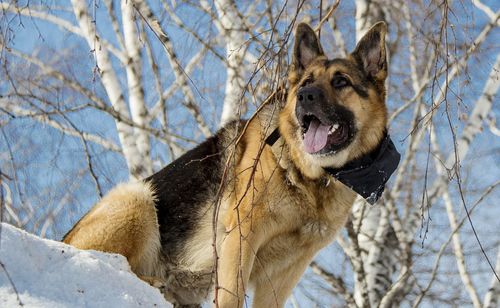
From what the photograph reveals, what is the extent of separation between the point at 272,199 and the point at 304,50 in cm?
123

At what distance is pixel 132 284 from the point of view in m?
3.65

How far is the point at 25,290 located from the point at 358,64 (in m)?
2.96

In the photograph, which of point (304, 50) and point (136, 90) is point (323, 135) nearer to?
point (304, 50)

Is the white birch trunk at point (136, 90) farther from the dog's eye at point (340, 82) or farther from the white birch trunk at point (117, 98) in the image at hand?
the dog's eye at point (340, 82)

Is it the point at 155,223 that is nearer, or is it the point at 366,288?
the point at 155,223

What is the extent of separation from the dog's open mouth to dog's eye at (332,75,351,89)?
0.86 ft

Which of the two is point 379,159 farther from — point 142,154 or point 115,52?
point 115,52

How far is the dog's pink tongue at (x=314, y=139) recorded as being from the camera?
4910 mm

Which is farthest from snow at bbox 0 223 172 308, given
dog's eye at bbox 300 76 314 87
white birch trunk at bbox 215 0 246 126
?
white birch trunk at bbox 215 0 246 126

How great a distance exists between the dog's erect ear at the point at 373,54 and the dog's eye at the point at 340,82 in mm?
251

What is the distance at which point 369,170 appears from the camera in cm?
508

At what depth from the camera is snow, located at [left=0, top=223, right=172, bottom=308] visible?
129 inches

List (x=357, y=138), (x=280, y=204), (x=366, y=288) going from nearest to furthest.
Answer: (x=280, y=204) < (x=357, y=138) < (x=366, y=288)

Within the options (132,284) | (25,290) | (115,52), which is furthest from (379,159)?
(115,52)
